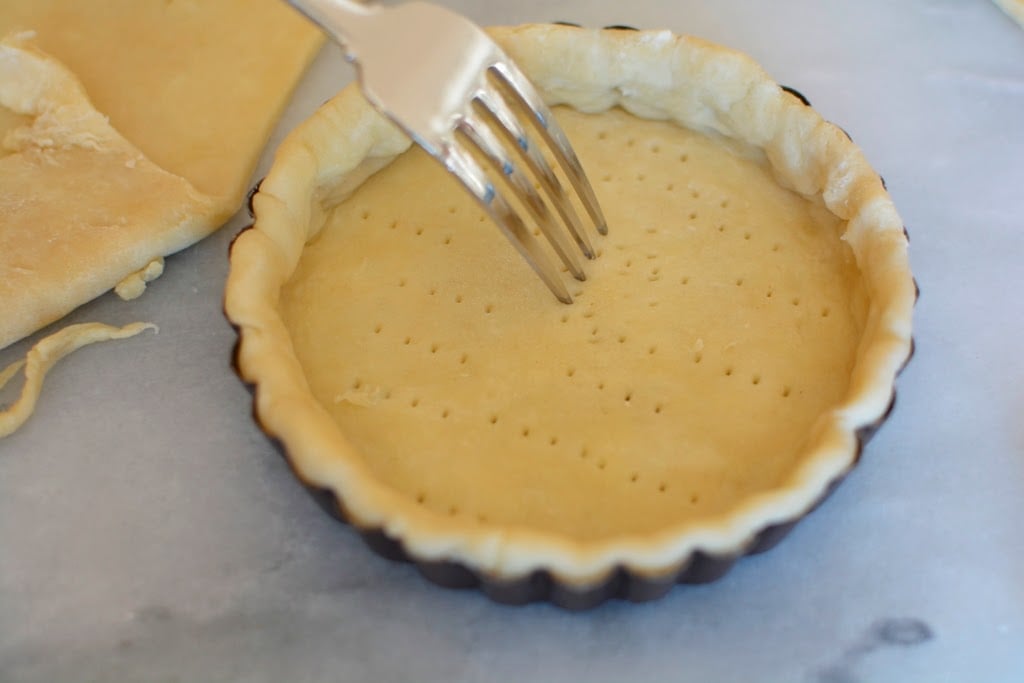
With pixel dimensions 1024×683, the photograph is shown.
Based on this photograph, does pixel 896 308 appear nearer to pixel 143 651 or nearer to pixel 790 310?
pixel 790 310

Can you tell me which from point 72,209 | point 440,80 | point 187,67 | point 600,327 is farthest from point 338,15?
point 187,67

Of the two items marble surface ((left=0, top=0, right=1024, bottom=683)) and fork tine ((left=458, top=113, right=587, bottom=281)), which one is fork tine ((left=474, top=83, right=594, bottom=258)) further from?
marble surface ((left=0, top=0, right=1024, bottom=683))

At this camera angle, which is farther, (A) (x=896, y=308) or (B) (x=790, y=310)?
(B) (x=790, y=310)

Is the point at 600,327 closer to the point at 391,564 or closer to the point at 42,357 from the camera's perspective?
the point at 391,564

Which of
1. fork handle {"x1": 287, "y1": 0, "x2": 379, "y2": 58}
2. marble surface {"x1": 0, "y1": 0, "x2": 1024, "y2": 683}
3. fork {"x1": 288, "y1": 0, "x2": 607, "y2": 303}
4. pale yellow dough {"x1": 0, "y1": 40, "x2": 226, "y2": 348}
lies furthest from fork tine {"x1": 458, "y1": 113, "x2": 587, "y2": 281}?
pale yellow dough {"x1": 0, "y1": 40, "x2": 226, "y2": 348}

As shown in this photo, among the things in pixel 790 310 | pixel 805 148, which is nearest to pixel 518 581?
pixel 790 310

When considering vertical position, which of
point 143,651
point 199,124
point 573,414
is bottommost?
point 143,651
